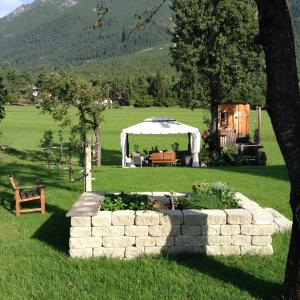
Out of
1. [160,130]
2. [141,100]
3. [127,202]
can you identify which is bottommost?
[127,202]

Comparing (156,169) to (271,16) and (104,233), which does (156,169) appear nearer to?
(104,233)

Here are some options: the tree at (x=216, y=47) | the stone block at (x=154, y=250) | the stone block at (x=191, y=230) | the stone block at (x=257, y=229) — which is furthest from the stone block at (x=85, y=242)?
the tree at (x=216, y=47)

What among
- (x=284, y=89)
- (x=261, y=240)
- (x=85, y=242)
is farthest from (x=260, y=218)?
(x=284, y=89)

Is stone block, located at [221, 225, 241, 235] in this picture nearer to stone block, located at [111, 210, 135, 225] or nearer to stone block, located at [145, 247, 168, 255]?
stone block, located at [145, 247, 168, 255]

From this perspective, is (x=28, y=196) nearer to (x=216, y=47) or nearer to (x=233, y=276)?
(x=233, y=276)

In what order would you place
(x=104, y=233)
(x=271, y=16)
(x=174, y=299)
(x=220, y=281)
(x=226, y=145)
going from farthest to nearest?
(x=226, y=145), (x=104, y=233), (x=220, y=281), (x=174, y=299), (x=271, y=16)

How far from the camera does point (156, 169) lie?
18734 millimetres

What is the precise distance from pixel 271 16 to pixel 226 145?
62.5 feet

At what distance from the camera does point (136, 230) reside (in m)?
7.39

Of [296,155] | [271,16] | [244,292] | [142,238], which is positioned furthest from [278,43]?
[142,238]

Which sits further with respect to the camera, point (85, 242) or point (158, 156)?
point (158, 156)

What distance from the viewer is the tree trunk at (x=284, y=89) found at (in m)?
5.05

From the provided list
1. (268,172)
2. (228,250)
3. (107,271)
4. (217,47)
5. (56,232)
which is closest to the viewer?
(107,271)

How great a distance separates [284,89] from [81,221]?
12.3 ft
